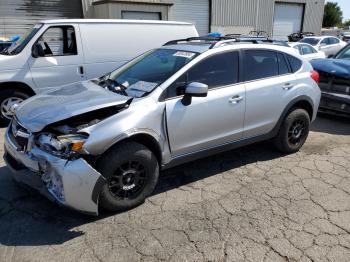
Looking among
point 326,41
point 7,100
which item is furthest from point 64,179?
point 326,41

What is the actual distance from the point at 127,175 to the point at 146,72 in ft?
4.38

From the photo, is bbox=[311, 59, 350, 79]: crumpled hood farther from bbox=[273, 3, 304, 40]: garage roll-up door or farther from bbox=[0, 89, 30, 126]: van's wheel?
bbox=[273, 3, 304, 40]: garage roll-up door

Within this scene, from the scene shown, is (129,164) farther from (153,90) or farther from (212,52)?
(212,52)

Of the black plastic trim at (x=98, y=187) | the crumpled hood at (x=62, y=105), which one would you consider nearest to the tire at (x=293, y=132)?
the crumpled hood at (x=62, y=105)

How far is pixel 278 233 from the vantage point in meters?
2.93

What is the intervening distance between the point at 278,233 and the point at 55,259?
1.93 metres

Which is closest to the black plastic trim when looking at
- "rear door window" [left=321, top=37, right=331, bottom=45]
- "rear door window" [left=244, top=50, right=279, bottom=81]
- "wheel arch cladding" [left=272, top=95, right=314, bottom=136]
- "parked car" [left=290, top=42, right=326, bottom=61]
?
"rear door window" [left=244, top=50, right=279, bottom=81]

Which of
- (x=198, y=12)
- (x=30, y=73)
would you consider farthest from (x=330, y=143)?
(x=198, y=12)

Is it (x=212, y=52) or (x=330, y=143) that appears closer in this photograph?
(x=212, y=52)

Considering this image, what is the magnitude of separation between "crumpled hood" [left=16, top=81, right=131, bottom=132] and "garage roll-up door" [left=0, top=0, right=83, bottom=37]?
12.4m

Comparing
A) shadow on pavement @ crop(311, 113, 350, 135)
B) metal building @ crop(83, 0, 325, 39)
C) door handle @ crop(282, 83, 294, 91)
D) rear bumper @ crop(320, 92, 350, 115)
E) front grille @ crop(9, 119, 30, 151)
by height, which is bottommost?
shadow on pavement @ crop(311, 113, 350, 135)

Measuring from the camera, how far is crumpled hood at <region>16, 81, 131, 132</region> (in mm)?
2928

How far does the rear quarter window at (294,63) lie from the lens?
450 centimetres

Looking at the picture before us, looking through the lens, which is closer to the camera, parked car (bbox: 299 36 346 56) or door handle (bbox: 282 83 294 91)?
door handle (bbox: 282 83 294 91)
